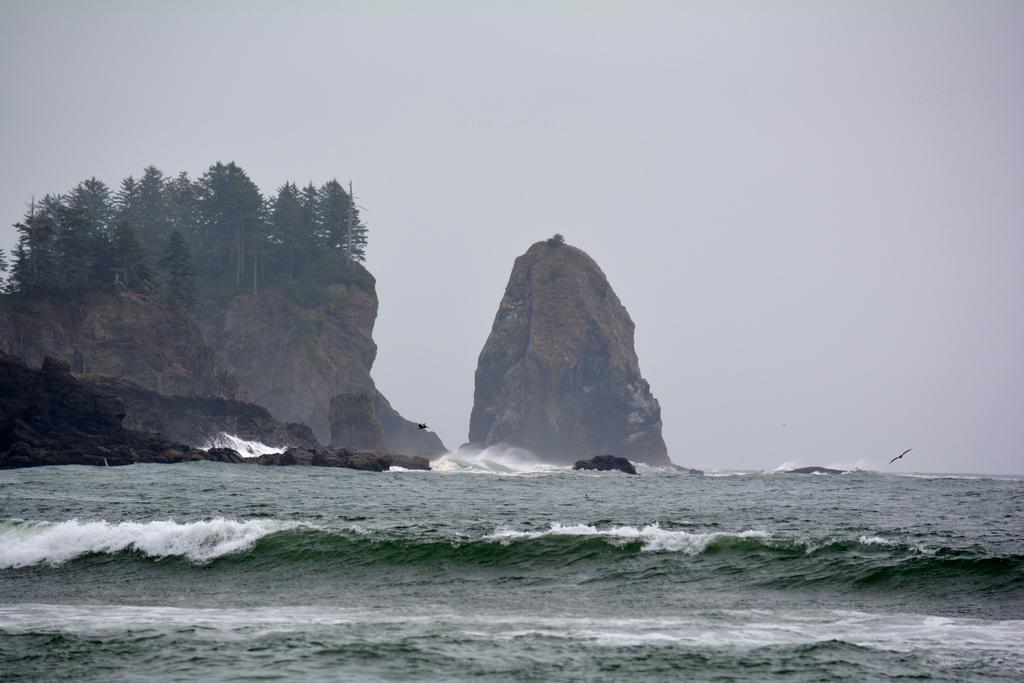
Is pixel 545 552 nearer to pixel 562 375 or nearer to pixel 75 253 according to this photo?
pixel 75 253

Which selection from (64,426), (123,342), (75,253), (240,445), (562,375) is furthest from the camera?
(562,375)

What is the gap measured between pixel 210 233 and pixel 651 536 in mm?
123128

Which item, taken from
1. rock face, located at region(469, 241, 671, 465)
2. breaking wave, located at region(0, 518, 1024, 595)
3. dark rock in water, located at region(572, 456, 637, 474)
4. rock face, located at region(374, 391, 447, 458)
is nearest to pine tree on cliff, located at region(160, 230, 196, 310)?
rock face, located at region(374, 391, 447, 458)

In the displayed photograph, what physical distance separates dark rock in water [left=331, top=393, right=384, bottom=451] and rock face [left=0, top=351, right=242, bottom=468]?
91.4ft

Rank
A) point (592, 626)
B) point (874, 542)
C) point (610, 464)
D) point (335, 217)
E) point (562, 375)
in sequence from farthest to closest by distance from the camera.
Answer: point (562, 375)
point (335, 217)
point (610, 464)
point (874, 542)
point (592, 626)

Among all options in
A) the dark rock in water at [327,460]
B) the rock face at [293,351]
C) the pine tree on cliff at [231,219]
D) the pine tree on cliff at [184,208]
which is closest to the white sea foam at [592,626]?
the dark rock in water at [327,460]

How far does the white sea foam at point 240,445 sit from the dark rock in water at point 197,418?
1.26ft

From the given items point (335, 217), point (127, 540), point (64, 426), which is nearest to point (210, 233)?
point (335, 217)

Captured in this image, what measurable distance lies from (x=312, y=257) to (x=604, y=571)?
4739 inches

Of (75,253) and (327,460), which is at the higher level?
(75,253)

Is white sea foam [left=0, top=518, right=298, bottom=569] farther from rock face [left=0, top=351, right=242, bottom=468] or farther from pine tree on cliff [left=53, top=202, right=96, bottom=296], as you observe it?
pine tree on cliff [left=53, top=202, right=96, bottom=296]

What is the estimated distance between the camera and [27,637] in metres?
14.8

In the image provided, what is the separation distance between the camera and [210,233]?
13662 cm

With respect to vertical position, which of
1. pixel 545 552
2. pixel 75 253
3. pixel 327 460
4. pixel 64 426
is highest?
pixel 75 253
